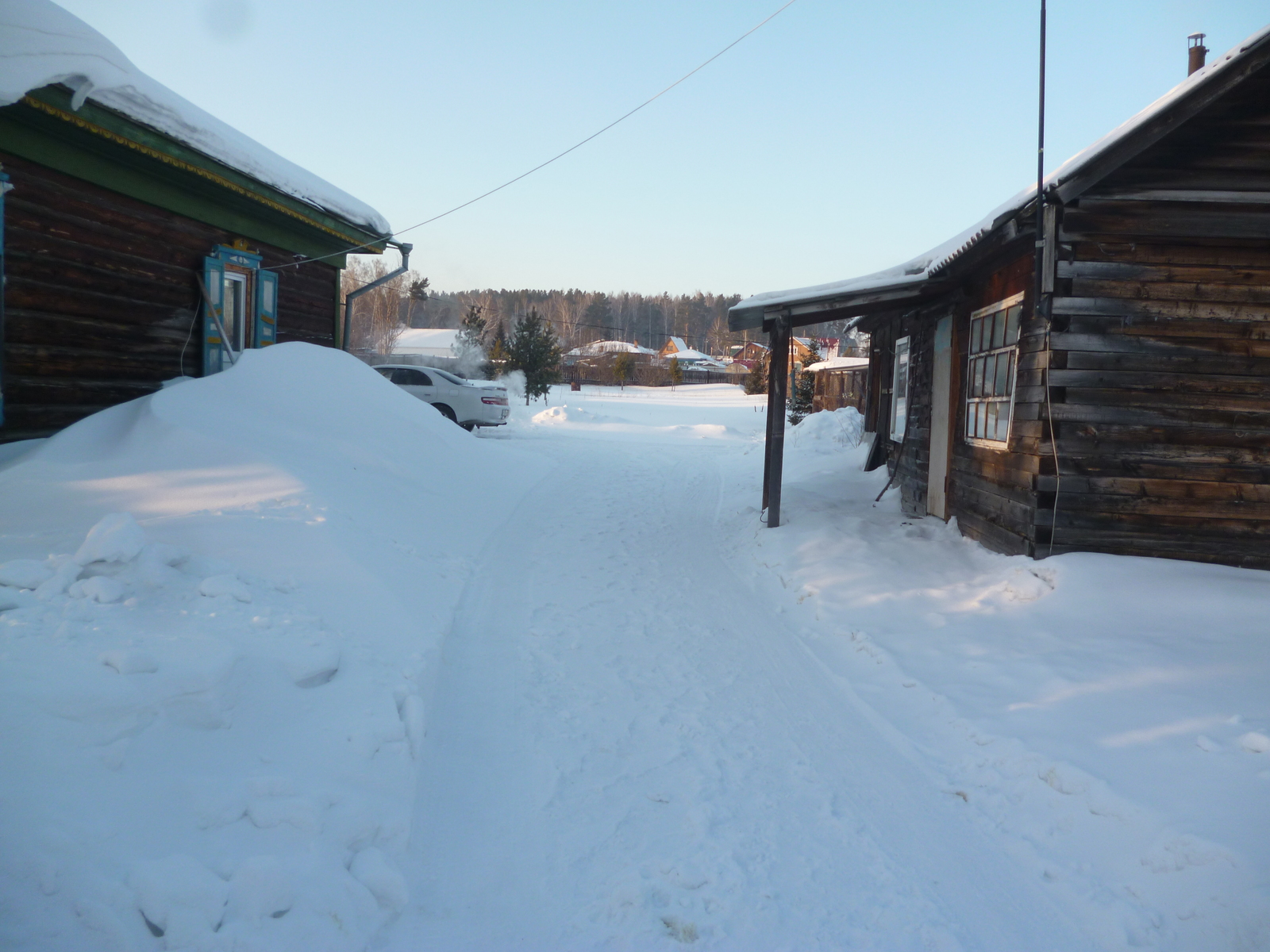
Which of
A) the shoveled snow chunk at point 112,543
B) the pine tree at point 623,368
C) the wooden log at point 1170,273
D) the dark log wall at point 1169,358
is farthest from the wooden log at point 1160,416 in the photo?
the pine tree at point 623,368

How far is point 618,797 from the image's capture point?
3.56 m

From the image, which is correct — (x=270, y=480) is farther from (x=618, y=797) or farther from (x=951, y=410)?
(x=951, y=410)

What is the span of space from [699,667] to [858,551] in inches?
121

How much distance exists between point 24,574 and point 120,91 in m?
5.72

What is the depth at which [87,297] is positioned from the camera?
7785mm

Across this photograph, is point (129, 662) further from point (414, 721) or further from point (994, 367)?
point (994, 367)

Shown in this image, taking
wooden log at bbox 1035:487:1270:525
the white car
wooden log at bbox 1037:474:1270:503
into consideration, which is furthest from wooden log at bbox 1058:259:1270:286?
the white car

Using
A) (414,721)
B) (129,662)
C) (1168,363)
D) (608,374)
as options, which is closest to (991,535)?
(1168,363)

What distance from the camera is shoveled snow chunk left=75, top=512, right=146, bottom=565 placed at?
391cm

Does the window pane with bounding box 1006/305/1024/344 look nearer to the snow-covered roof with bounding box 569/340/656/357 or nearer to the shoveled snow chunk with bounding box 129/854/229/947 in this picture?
the shoveled snow chunk with bounding box 129/854/229/947

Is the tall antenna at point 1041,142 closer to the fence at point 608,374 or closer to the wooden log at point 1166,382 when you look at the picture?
the wooden log at point 1166,382

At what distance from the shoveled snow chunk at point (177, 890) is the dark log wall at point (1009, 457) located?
6267 millimetres

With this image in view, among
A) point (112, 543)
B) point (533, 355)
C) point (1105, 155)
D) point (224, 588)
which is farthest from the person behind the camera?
point (533, 355)

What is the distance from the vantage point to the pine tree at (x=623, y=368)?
58719 mm
